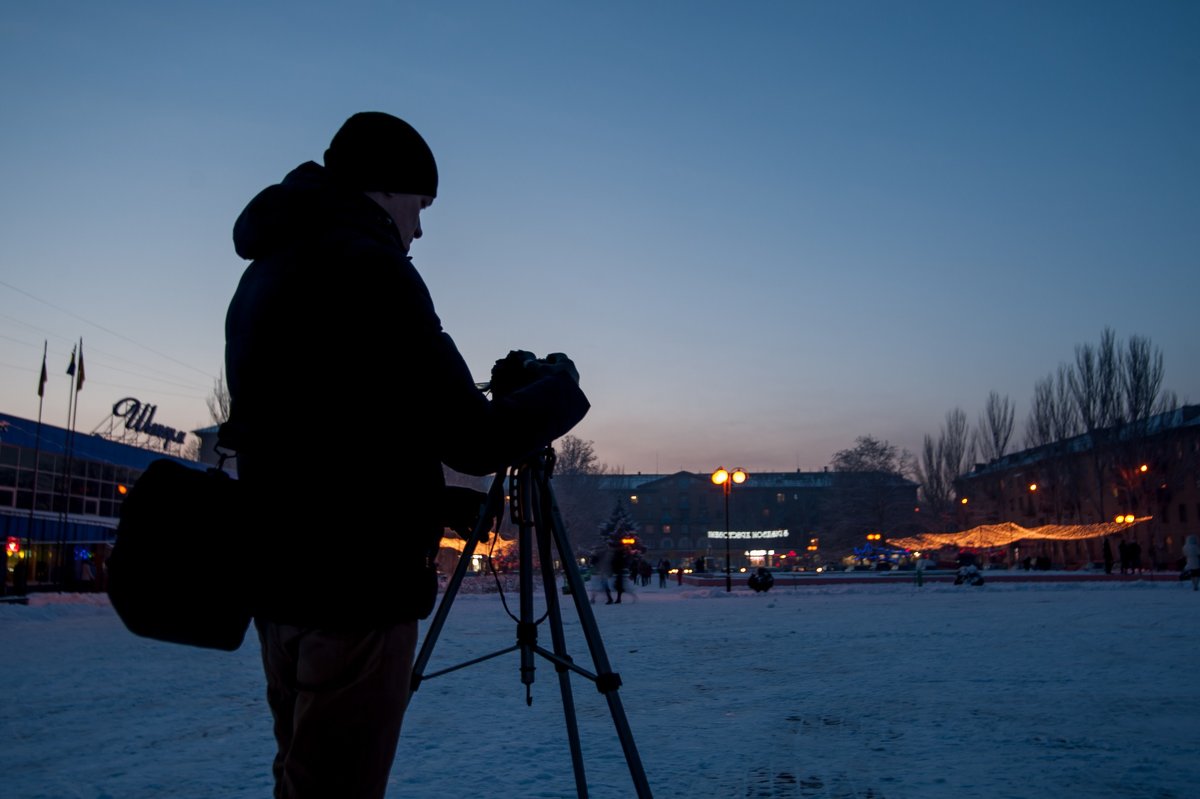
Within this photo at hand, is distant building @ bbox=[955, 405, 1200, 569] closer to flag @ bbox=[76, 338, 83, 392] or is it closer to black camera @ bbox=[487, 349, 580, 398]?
flag @ bbox=[76, 338, 83, 392]

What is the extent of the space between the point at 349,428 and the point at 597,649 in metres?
1.48

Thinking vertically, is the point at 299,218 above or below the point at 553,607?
above

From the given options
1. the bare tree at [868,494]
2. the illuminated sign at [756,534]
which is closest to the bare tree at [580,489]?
the bare tree at [868,494]

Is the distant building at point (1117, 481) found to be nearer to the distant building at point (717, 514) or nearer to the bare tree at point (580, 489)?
the bare tree at point (580, 489)

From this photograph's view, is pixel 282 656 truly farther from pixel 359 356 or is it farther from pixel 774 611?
pixel 774 611

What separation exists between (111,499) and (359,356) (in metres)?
52.0

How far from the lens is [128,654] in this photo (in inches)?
416

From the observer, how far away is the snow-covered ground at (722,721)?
4.06 m

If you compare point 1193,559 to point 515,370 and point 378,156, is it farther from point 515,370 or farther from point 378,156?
point 378,156

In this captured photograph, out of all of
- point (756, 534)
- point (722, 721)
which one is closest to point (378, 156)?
point (722, 721)

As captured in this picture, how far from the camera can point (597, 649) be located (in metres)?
2.62

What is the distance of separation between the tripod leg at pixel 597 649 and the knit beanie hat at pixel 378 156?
4.46ft

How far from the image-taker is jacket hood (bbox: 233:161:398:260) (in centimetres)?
156

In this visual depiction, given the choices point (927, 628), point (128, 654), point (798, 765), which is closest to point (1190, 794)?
point (798, 765)
